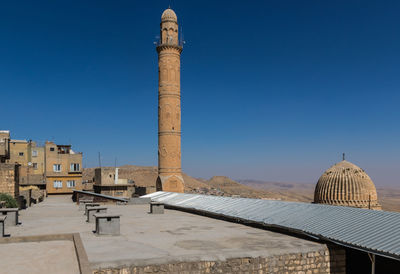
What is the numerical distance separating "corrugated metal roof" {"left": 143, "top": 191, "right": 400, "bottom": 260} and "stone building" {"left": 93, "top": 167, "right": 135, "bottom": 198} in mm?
30342

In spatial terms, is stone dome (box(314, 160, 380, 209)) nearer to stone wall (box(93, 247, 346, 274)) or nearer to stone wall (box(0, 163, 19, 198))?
stone wall (box(93, 247, 346, 274))

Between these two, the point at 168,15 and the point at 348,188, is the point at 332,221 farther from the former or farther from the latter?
the point at 168,15

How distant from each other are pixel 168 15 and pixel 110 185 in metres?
20.5

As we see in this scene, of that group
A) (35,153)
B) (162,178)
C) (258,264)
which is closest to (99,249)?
(258,264)

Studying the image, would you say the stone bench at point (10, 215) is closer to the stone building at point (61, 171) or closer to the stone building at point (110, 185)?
the stone building at point (110, 185)

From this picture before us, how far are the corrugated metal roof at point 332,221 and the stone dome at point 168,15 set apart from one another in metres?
24.1

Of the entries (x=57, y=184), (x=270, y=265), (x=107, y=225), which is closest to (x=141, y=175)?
(x=57, y=184)

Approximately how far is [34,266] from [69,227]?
5101mm

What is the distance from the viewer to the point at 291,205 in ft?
40.5

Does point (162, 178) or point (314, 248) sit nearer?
point (314, 248)

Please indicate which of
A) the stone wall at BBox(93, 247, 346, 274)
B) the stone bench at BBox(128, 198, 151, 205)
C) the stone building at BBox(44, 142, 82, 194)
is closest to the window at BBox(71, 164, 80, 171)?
the stone building at BBox(44, 142, 82, 194)

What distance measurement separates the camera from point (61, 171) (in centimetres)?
4472

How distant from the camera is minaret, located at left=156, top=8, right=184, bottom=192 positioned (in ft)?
108

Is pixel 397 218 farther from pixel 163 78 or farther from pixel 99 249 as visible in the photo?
pixel 163 78
